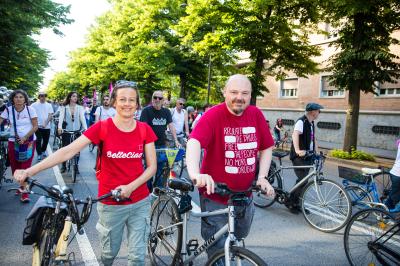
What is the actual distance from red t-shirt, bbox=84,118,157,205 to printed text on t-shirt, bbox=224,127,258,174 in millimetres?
700

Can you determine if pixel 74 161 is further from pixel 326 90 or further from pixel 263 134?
pixel 326 90

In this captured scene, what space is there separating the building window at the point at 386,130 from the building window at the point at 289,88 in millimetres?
7561

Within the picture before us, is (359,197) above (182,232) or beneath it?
beneath

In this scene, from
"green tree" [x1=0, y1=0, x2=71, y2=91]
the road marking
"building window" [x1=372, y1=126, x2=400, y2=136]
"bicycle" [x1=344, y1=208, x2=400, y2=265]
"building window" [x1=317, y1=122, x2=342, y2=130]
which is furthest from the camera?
"building window" [x1=317, y1=122, x2=342, y2=130]

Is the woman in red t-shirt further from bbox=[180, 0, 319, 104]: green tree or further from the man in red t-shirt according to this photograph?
bbox=[180, 0, 319, 104]: green tree

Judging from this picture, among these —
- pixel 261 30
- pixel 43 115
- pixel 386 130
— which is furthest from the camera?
pixel 386 130

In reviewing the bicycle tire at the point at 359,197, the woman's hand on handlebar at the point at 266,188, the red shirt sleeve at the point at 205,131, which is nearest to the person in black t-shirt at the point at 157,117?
the bicycle tire at the point at 359,197

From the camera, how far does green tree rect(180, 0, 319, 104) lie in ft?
53.3

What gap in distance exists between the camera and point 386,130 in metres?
19.5

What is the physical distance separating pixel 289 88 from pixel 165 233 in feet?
82.8

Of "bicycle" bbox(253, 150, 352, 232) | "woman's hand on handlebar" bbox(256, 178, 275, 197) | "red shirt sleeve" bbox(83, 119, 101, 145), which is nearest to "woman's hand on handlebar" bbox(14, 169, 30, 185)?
"red shirt sleeve" bbox(83, 119, 101, 145)

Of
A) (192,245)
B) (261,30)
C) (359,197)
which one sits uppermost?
(261,30)

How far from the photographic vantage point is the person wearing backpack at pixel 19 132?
21.2 ft

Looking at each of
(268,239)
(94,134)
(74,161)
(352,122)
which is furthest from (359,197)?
(352,122)
